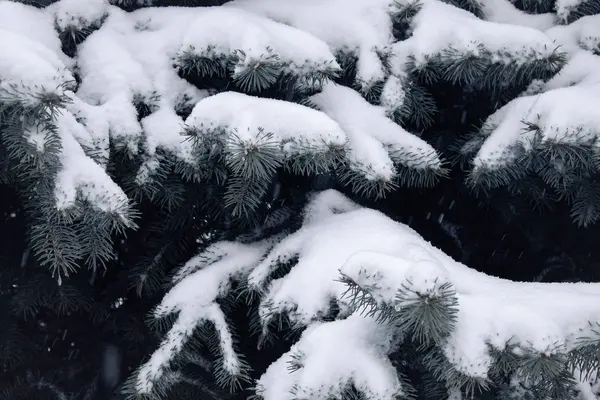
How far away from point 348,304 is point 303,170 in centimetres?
47

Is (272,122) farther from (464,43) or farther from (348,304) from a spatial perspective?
(464,43)

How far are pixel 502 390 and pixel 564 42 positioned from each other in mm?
1308

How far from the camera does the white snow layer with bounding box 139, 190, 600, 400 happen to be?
4.83 feet

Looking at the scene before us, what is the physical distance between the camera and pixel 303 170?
1.92m

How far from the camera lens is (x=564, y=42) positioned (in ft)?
7.27

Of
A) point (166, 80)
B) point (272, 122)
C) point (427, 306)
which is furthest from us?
point (166, 80)

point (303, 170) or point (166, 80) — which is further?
point (166, 80)

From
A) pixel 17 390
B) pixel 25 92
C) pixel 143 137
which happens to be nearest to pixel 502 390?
pixel 143 137

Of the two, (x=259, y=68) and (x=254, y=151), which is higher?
(x=259, y=68)

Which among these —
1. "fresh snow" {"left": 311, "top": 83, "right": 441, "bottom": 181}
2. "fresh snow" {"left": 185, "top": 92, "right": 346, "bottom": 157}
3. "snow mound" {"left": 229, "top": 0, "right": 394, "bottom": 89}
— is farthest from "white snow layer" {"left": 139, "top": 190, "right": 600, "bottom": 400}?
"snow mound" {"left": 229, "top": 0, "right": 394, "bottom": 89}

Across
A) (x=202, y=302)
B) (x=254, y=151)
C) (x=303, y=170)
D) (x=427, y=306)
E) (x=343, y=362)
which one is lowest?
(x=202, y=302)

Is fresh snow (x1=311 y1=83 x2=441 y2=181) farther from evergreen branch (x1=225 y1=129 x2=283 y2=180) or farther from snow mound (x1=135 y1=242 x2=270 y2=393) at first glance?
snow mound (x1=135 y1=242 x2=270 y2=393)

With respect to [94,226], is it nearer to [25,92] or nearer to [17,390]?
[25,92]

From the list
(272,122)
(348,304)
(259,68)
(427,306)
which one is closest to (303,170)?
(272,122)
